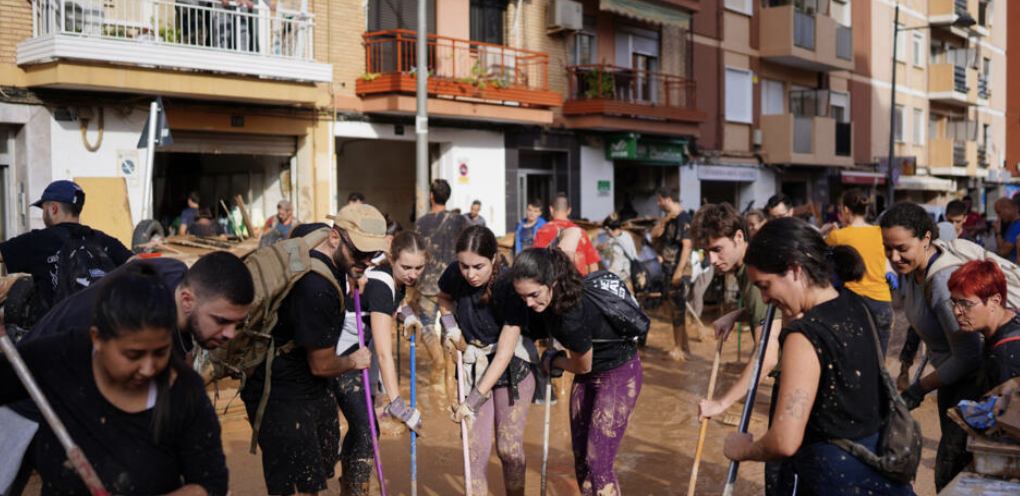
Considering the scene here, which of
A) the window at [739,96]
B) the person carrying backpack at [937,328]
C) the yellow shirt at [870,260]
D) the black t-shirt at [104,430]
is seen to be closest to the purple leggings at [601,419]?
the person carrying backpack at [937,328]

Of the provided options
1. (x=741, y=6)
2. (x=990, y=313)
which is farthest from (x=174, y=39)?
(x=741, y=6)

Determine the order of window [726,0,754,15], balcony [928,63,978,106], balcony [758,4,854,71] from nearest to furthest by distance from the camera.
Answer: window [726,0,754,15], balcony [758,4,854,71], balcony [928,63,978,106]

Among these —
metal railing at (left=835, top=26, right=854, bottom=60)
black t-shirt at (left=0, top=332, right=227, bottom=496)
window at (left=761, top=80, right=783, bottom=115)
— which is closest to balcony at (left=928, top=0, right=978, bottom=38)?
metal railing at (left=835, top=26, right=854, bottom=60)

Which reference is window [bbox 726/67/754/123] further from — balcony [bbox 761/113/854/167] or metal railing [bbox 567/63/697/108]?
metal railing [bbox 567/63/697/108]

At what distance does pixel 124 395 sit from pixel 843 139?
88.9 feet

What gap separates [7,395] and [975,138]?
39.6 m

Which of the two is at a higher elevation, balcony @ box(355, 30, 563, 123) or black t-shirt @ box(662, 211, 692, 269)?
balcony @ box(355, 30, 563, 123)

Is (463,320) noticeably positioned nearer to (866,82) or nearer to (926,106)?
(866,82)

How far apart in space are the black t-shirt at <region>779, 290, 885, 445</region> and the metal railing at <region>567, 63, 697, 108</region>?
53.4 ft

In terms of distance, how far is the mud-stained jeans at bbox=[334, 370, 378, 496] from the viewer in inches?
190

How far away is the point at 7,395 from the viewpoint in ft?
7.91

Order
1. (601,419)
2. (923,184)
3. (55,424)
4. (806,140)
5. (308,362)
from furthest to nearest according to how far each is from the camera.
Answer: (923,184), (806,140), (601,419), (308,362), (55,424)

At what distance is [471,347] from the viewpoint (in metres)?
4.80

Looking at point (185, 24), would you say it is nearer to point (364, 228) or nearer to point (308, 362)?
point (364, 228)
